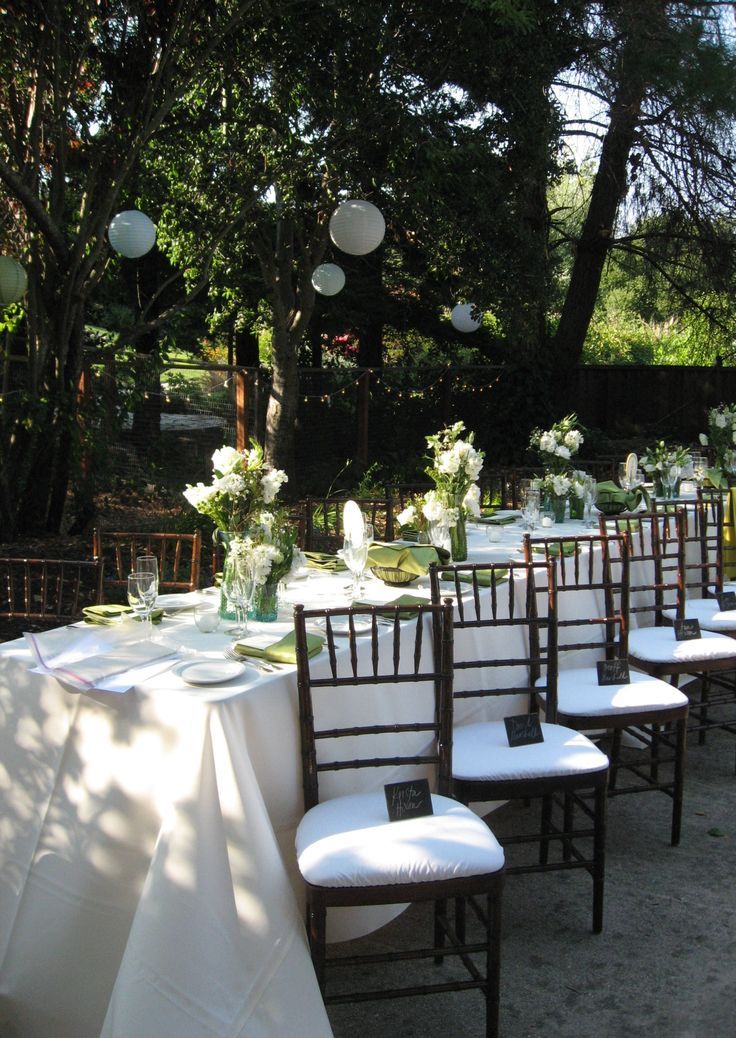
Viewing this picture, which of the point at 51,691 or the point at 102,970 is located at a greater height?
the point at 51,691

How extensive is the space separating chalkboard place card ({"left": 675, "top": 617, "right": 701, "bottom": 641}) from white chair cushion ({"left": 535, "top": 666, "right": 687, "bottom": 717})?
1.96 ft

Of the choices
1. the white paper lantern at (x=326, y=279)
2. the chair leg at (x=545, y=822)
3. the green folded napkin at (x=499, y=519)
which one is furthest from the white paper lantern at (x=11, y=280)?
the chair leg at (x=545, y=822)

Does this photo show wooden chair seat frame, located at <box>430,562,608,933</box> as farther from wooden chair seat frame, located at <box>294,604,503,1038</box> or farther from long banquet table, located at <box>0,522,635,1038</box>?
long banquet table, located at <box>0,522,635,1038</box>

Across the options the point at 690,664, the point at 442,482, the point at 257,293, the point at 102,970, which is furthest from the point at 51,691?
the point at 257,293

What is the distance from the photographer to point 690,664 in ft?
13.3

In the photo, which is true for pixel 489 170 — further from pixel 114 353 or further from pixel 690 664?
pixel 690 664

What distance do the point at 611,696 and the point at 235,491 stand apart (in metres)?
1.50

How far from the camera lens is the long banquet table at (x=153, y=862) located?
225 centimetres

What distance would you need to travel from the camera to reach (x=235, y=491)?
10.4ft

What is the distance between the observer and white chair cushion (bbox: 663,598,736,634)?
15.3 feet

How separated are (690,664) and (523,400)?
8.95 metres

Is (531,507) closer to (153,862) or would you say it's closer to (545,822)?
(545,822)

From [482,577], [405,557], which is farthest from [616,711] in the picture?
[405,557]

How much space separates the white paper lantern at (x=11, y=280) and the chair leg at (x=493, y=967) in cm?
580
